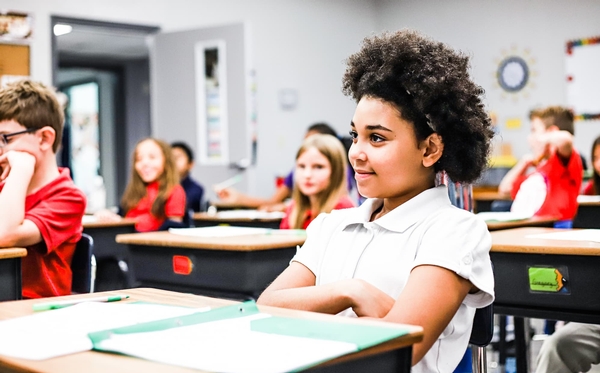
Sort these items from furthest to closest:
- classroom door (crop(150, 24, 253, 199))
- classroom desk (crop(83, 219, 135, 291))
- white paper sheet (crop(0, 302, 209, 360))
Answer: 1. classroom door (crop(150, 24, 253, 199))
2. classroom desk (crop(83, 219, 135, 291))
3. white paper sheet (crop(0, 302, 209, 360))

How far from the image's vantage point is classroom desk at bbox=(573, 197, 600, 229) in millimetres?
4129

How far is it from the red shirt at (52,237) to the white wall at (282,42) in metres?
4.27

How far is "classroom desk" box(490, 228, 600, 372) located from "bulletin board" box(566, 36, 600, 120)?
5014 mm

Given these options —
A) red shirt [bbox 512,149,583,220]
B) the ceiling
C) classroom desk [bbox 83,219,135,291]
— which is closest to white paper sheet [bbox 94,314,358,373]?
classroom desk [bbox 83,219,135,291]

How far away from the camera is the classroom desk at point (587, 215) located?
4.13m

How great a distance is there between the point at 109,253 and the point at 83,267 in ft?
5.74

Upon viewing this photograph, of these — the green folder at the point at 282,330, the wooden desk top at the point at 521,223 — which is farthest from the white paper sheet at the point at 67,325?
the wooden desk top at the point at 521,223

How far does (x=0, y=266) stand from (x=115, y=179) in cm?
852

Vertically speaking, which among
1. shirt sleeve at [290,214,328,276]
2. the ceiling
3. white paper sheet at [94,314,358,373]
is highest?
the ceiling

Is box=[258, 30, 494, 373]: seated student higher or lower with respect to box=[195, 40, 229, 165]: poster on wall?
lower

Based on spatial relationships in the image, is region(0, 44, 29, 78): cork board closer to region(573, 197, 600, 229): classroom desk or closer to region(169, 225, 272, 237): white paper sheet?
region(169, 225, 272, 237): white paper sheet

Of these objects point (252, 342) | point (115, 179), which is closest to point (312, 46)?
point (115, 179)

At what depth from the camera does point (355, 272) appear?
4.30ft

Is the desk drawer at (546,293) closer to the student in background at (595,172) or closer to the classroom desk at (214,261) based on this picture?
the classroom desk at (214,261)
